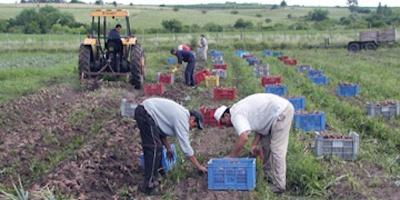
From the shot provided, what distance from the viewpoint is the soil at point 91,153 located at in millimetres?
6762

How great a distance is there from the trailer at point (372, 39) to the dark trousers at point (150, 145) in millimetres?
29332

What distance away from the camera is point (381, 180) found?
714 cm

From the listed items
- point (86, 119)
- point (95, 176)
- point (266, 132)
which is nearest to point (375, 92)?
point (86, 119)

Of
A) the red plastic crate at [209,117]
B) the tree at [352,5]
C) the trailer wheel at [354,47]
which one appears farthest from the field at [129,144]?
the tree at [352,5]

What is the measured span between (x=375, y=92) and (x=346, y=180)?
7398mm

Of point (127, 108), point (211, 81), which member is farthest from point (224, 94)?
point (211, 81)

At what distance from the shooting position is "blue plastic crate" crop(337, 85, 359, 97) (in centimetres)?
1376

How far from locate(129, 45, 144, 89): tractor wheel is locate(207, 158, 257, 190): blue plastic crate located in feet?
29.4

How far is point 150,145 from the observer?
693 centimetres

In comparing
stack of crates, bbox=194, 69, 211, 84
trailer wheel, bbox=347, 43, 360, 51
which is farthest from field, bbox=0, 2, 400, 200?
trailer wheel, bbox=347, 43, 360, 51

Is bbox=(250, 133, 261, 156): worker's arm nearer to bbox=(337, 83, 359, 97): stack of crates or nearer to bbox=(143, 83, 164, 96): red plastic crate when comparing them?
bbox=(337, 83, 359, 97): stack of crates

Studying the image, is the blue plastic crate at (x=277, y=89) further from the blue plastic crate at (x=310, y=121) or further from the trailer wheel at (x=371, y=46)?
the trailer wheel at (x=371, y=46)

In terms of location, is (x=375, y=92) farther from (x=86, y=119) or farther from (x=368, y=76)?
(x=86, y=119)

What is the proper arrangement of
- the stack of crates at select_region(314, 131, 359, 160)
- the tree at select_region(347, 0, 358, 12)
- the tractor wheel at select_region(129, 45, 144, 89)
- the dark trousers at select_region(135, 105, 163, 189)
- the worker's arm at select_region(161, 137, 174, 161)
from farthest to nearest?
the tree at select_region(347, 0, 358, 12), the tractor wheel at select_region(129, 45, 144, 89), the stack of crates at select_region(314, 131, 359, 160), the worker's arm at select_region(161, 137, 174, 161), the dark trousers at select_region(135, 105, 163, 189)
